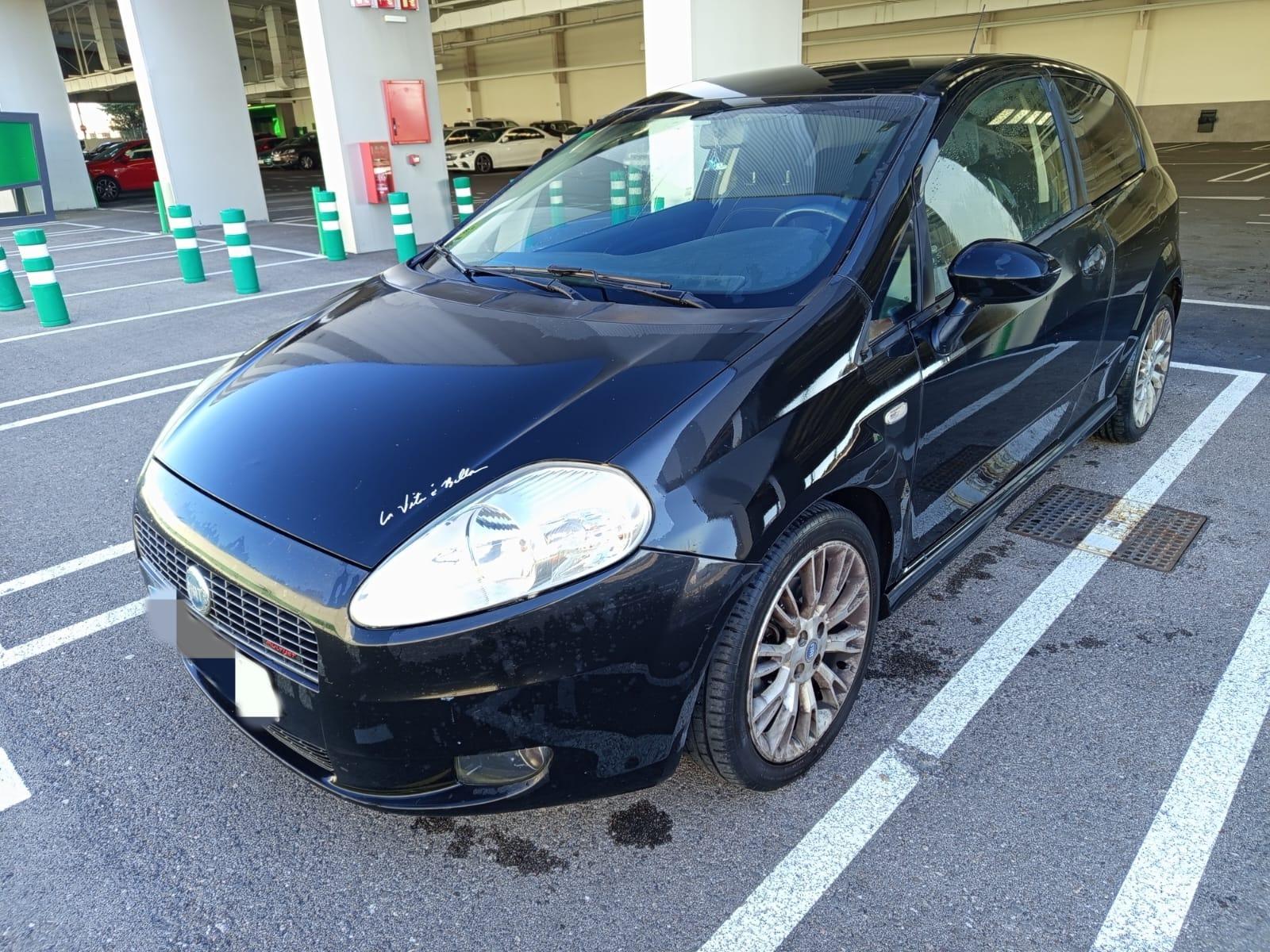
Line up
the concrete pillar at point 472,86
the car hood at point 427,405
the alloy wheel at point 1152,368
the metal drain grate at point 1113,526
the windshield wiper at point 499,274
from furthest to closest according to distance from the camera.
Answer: the concrete pillar at point 472,86 → the alloy wheel at point 1152,368 → the metal drain grate at point 1113,526 → the windshield wiper at point 499,274 → the car hood at point 427,405

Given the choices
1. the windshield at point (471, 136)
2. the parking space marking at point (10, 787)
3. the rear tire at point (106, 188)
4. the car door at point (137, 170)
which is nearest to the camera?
the parking space marking at point (10, 787)

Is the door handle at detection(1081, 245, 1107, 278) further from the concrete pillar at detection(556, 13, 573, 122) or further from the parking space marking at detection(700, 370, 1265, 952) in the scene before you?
the concrete pillar at detection(556, 13, 573, 122)

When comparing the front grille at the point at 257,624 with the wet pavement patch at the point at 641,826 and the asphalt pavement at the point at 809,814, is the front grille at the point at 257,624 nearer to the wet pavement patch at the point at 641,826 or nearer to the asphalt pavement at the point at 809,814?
the asphalt pavement at the point at 809,814

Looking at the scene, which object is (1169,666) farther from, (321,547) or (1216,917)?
(321,547)

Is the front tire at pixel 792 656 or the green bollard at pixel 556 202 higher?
the green bollard at pixel 556 202

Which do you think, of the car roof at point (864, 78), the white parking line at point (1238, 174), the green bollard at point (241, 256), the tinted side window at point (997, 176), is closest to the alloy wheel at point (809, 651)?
the tinted side window at point (997, 176)

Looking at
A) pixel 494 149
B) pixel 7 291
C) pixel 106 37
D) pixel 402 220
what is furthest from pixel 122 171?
pixel 106 37

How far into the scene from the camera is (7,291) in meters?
8.31

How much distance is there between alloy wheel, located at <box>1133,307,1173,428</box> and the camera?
4.09m

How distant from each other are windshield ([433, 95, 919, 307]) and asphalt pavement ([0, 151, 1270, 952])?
127cm

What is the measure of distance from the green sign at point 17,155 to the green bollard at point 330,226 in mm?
8626

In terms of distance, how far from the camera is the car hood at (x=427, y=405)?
1.84 metres

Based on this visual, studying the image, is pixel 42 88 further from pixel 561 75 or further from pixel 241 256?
pixel 561 75

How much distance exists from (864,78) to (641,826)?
7.83ft
